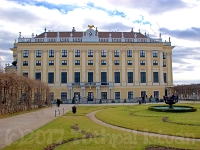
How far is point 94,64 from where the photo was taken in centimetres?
5738

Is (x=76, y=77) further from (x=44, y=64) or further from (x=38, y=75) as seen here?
(x=38, y=75)

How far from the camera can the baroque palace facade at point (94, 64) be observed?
186ft

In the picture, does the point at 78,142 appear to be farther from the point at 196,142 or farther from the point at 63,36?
the point at 63,36

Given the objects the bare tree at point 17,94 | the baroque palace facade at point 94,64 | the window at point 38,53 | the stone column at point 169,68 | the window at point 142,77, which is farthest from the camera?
the stone column at point 169,68

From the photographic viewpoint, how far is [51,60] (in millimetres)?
57219

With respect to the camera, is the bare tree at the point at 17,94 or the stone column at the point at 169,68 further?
the stone column at the point at 169,68

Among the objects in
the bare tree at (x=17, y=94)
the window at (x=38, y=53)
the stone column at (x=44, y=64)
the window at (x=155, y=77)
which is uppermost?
the window at (x=38, y=53)

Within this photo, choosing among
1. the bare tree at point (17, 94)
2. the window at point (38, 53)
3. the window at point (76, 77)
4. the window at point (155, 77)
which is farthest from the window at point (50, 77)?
the window at point (155, 77)

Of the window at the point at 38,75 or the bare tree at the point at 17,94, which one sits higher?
the window at the point at 38,75

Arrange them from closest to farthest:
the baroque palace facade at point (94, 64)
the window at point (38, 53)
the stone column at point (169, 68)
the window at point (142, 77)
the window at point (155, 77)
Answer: the baroque palace facade at point (94, 64)
the window at point (38, 53)
the window at point (142, 77)
the window at point (155, 77)
the stone column at point (169, 68)

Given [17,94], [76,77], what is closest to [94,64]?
[76,77]

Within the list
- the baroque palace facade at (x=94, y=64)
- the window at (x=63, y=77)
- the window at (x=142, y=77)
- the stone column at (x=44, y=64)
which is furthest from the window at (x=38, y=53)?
the window at (x=142, y=77)

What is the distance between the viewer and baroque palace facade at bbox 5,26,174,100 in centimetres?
5666

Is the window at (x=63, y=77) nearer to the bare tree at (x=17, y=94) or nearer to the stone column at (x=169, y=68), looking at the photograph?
the bare tree at (x=17, y=94)
